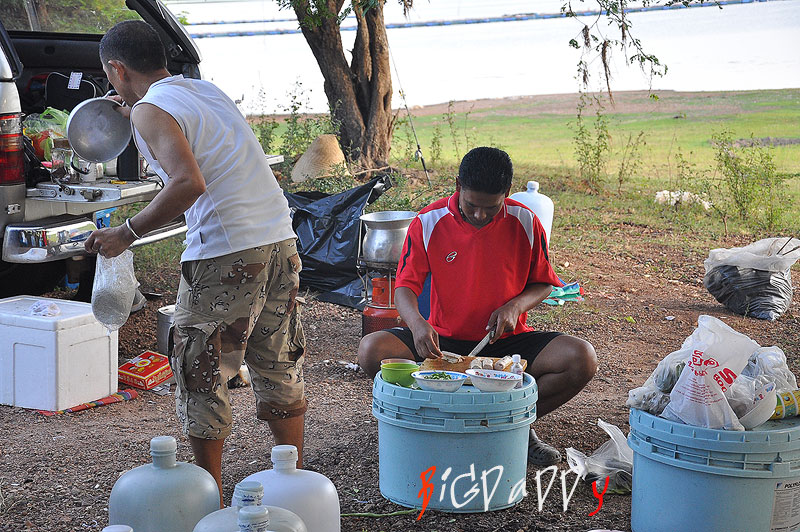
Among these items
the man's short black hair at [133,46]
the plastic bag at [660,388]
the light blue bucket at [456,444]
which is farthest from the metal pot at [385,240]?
the man's short black hair at [133,46]

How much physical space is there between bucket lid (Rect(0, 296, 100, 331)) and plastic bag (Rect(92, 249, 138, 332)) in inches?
16.7

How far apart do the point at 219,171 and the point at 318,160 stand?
5621 millimetres

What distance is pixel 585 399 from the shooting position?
4.26 meters

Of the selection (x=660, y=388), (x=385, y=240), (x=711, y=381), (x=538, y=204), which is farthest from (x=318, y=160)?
(x=711, y=381)

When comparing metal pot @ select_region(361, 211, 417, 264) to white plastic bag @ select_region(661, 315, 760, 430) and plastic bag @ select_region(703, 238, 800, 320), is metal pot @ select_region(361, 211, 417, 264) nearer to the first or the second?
white plastic bag @ select_region(661, 315, 760, 430)

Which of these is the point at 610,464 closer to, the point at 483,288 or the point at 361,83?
the point at 483,288

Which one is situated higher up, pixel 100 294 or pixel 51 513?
pixel 100 294

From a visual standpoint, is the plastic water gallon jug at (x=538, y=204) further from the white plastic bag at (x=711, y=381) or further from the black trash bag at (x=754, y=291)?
the white plastic bag at (x=711, y=381)

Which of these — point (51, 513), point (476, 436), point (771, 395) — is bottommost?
point (51, 513)

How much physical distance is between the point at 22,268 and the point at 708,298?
4.87 metres

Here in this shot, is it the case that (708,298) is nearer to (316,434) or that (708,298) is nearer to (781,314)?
(781,314)

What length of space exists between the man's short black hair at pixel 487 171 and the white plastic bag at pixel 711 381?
980mm

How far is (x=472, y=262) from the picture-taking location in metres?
3.38

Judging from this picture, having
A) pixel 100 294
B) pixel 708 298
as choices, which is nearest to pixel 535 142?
pixel 708 298
